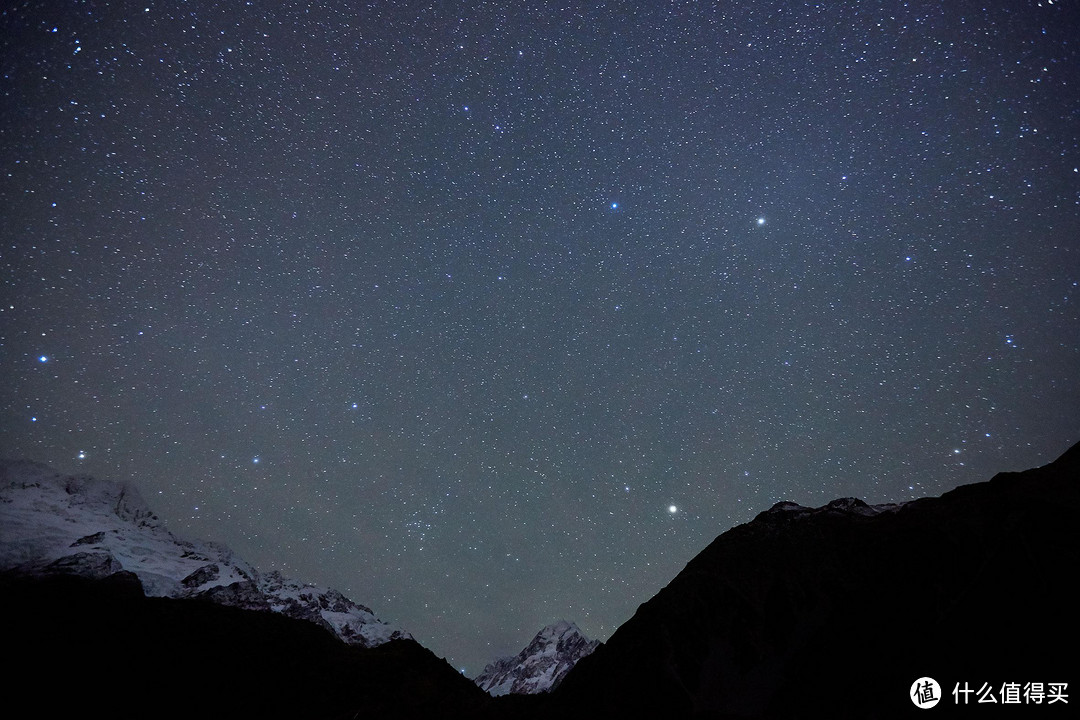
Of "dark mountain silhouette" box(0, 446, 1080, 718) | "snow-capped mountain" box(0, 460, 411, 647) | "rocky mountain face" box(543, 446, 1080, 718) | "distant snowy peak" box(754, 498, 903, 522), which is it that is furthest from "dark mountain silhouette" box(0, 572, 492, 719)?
"snow-capped mountain" box(0, 460, 411, 647)

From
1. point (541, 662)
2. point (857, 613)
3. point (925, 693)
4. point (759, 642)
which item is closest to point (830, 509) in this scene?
point (857, 613)

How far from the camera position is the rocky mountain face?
1585cm

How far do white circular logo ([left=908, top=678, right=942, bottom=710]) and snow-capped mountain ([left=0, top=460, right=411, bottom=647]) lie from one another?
87.3m

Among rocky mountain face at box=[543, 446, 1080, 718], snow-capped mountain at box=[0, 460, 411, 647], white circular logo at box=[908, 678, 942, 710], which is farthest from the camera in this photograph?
snow-capped mountain at box=[0, 460, 411, 647]

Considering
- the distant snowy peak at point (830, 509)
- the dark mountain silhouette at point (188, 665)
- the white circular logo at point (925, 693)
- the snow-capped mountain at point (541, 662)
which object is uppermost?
the distant snowy peak at point (830, 509)

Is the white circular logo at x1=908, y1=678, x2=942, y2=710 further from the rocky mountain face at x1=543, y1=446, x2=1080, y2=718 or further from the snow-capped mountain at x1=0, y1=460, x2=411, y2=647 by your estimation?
the snow-capped mountain at x1=0, y1=460, x2=411, y2=647

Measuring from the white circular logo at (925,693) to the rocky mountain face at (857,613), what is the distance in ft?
0.76

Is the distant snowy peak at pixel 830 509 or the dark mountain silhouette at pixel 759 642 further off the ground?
the distant snowy peak at pixel 830 509

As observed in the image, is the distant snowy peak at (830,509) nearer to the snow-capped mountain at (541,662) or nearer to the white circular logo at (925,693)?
the white circular logo at (925,693)

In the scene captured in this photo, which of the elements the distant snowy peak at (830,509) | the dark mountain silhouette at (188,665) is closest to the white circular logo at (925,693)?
the distant snowy peak at (830,509)

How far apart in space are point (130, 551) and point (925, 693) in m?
147

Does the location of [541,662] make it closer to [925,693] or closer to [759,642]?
[759,642]

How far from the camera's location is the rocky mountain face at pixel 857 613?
15852 millimetres

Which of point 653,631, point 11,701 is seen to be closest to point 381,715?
point 653,631
